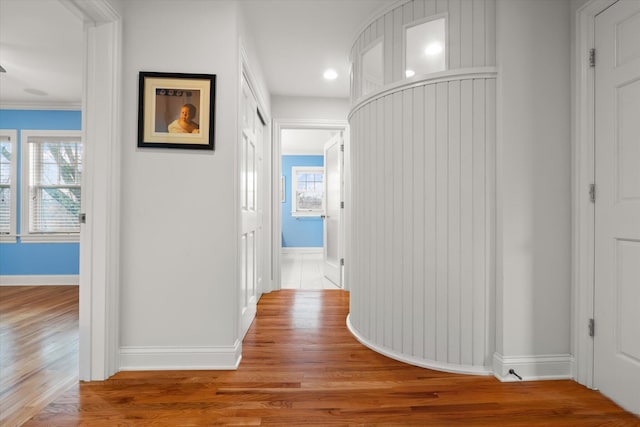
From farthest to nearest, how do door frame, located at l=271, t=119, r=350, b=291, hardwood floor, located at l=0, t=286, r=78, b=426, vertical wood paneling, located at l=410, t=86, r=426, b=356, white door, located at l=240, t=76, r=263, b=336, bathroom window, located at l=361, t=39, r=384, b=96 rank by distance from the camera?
1. door frame, located at l=271, t=119, r=350, b=291
2. white door, located at l=240, t=76, r=263, b=336
3. bathroom window, located at l=361, t=39, r=384, b=96
4. vertical wood paneling, located at l=410, t=86, r=426, b=356
5. hardwood floor, located at l=0, t=286, r=78, b=426

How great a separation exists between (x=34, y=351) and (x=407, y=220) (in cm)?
274

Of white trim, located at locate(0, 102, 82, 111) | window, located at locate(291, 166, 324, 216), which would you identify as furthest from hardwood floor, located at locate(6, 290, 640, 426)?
window, located at locate(291, 166, 324, 216)

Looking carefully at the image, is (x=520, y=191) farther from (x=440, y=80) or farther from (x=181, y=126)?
(x=181, y=126)

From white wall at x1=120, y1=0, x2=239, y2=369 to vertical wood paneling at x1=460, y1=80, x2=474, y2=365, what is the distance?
4.63ft

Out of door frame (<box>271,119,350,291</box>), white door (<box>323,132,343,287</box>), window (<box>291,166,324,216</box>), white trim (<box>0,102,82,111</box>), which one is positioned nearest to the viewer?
door frame (<box>271,119,350,291</box>)

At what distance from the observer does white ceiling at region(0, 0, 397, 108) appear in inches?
93.7

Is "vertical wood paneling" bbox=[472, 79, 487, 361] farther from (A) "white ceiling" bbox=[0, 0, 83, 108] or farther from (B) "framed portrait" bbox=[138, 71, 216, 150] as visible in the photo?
(A) "white ceiling" bbox=[0, 0, 83, 108]

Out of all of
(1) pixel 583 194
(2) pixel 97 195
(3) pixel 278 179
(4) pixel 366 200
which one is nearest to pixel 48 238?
(3) pixel 278 179

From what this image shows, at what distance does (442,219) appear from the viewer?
6.62 ft

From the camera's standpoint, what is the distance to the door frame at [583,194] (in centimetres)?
185

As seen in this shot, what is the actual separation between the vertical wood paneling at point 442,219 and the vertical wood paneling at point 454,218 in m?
0.02

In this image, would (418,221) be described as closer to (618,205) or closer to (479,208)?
(479,208)

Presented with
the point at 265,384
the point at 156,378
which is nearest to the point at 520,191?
the point at 265,384

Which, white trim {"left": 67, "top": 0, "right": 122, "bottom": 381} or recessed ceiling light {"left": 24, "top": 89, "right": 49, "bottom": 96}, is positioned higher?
recessed ceiling light {"left": 24, "top": 89, "right": 49, "bottom": 96}
